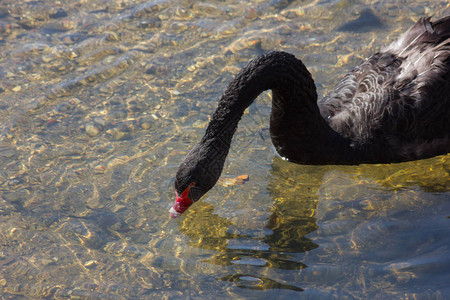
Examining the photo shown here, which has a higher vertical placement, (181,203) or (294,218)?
(181,203)

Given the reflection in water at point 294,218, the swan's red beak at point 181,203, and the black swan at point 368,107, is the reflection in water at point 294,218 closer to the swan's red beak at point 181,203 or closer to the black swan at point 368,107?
the black swan at point 368,107

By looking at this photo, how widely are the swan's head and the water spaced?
53 centimetres

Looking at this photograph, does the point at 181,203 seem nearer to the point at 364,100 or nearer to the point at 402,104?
the point at 364,100

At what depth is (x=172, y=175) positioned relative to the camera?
6090mm

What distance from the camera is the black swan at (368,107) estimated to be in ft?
18.5

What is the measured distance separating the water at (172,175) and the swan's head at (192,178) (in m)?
0.53

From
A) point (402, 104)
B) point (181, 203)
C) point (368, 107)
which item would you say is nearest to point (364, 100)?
point (368, 107)

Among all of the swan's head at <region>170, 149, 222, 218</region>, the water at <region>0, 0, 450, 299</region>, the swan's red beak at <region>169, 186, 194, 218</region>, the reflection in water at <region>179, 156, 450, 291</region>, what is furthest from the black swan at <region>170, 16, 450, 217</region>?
the swan's red beak at <region>169, 186, 194, 218</region>

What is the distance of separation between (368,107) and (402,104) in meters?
0.36

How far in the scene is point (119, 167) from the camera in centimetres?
625

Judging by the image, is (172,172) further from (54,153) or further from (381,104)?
(381,104)

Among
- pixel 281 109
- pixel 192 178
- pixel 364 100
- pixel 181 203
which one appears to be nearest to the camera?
pixel 192 178

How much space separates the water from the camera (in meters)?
4.86

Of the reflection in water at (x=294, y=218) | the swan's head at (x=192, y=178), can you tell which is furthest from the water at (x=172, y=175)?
the swan's head at (x=192, y=178)
